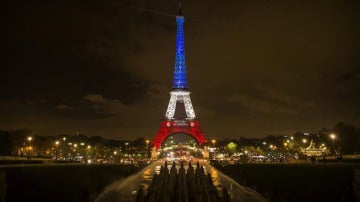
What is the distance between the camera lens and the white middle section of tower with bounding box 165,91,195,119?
434 feet

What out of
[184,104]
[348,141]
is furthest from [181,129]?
[348,141]

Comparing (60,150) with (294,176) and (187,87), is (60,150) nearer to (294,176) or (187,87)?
(187,87)

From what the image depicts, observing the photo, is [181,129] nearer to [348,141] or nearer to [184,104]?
[184,104]

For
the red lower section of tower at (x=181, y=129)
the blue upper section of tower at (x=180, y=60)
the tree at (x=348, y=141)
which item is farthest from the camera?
the blue upper section of tower at (x=180, y=60)

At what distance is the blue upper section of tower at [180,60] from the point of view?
13025 centimetres

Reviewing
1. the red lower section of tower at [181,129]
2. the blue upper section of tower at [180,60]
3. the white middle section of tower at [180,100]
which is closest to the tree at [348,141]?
the red lower section of tower at [181,129]

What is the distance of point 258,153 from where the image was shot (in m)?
130

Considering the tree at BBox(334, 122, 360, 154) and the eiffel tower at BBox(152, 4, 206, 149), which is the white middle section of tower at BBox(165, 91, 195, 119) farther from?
the tree at BBox(334, 122, 360, 154)

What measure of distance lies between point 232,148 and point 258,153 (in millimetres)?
17801

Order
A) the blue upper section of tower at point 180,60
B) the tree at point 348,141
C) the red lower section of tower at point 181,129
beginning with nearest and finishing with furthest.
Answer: the tree at point 348,141 → the red lower section of tower at point 181,129 → the blue upper section of tower at point 180,60

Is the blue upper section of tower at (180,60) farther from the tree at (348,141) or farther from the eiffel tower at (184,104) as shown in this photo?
the tree at (348,141)

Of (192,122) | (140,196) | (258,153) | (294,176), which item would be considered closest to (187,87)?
(192,122)

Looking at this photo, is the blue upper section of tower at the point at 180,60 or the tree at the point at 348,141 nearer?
→ the tree at the point at 348,141

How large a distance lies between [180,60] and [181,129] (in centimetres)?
2158
